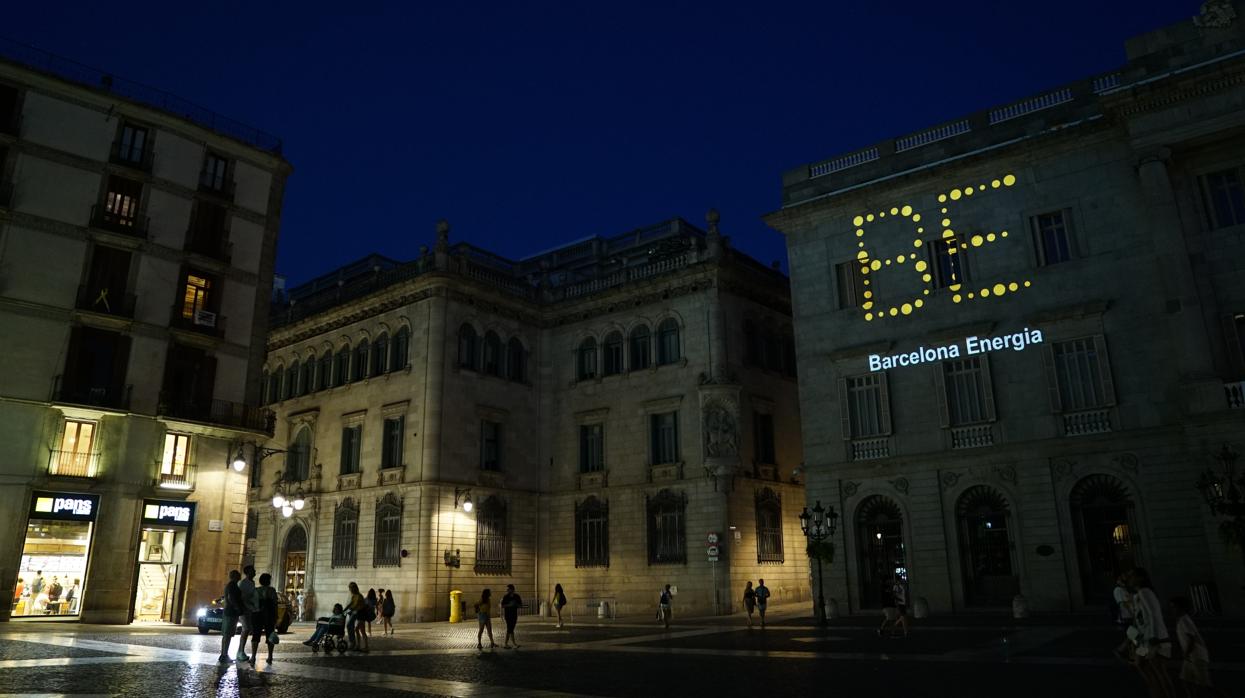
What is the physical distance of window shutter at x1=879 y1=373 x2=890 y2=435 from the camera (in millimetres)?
29891

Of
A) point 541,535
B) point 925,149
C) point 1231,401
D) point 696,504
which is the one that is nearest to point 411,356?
point 541,535

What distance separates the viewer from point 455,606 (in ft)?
115

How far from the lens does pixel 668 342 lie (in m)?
38.9

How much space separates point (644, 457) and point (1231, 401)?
22294mm

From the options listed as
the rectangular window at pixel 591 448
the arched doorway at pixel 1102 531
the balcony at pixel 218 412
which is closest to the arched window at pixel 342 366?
the balcony at pixel 218 412

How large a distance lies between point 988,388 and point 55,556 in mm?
32143

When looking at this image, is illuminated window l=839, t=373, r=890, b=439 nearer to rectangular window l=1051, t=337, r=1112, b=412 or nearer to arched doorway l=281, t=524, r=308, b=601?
rectangular window l=1051, t=337, r=1112, b=412

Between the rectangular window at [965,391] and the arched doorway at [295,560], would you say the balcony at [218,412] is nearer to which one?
the arched doorway at [295,560]

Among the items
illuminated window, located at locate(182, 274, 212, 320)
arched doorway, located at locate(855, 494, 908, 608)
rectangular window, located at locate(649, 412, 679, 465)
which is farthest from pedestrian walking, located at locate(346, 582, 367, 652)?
rectangular window, located at locate(649, 412, 679, 465)

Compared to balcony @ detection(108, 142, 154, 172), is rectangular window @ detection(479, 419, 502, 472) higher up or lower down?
lower down

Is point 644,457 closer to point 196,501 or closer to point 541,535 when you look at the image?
point 541,535

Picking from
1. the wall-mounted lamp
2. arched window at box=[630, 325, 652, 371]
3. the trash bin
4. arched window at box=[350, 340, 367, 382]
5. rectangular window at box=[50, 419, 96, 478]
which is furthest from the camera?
arched window at box=[350, 340, 367, 382]

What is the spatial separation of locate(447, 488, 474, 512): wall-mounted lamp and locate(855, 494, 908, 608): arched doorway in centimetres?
1721

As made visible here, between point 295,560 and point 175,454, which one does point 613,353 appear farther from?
point 295,560
